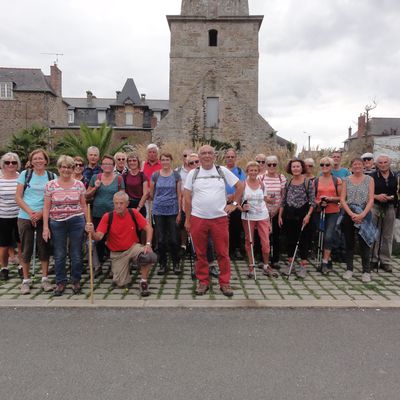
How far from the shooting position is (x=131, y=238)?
5.58m

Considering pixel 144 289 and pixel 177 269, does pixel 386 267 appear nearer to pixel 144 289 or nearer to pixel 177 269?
pixel 177 269

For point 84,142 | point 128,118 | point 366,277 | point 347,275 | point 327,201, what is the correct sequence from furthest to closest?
point 128,118 → point 84,142 → point 327,201 → point 347,275 → point 366,277

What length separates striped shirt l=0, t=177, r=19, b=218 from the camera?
5723 millimetres

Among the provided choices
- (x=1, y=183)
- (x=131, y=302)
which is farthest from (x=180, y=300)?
(x=1, y=183)

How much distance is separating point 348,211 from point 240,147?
74.6 feet

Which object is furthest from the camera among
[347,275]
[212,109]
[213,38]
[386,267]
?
[213,38]

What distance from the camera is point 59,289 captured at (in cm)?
523

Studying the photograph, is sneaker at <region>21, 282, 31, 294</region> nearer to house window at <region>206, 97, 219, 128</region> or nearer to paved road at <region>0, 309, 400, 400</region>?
paved road at <region>0, 309, 400, 400</region>

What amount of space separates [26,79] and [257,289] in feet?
150

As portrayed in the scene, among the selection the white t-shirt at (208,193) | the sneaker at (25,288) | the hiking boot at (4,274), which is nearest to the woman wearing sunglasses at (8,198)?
the hiking boot at (4,274)

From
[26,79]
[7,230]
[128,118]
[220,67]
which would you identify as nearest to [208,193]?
[7,230]

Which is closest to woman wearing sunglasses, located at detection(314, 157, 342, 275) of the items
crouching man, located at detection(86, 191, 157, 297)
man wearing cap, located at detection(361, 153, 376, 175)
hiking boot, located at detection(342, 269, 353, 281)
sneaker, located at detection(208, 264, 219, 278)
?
hiking boot, located at detection(342, 269, 353, 281)

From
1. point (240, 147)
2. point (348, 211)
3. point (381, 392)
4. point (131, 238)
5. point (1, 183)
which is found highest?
point (240, 147)

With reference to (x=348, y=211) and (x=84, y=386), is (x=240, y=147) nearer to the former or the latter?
(x=348, y=211)
